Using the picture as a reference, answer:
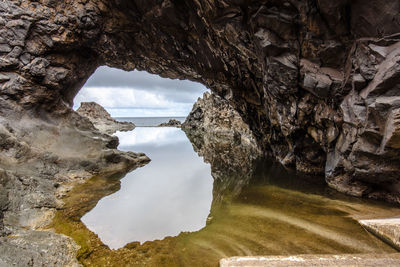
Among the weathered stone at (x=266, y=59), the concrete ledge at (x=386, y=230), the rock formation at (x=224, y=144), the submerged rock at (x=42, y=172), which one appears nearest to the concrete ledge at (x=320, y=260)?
the concrete ledge at (x=386, y=230)

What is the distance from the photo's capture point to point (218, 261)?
380cm

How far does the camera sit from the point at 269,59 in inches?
324

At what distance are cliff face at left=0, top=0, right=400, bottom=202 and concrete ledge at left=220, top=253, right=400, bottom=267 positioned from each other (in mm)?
3445

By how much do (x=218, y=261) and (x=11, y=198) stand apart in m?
6.25

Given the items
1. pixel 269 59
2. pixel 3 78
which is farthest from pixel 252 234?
pixel 3 78

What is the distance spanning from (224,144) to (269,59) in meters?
16.8

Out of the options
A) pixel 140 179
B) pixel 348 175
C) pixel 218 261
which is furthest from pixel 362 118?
pixel 140 179

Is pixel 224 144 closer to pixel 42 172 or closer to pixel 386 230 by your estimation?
pixel 42 172

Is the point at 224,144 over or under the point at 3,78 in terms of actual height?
under

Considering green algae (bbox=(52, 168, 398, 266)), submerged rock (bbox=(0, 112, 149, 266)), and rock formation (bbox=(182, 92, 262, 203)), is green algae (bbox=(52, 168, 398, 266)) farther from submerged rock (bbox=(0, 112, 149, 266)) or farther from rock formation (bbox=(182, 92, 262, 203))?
rock formation (bbox=(182, 92, 262, 203))

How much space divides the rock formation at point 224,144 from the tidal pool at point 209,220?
1.05 feet

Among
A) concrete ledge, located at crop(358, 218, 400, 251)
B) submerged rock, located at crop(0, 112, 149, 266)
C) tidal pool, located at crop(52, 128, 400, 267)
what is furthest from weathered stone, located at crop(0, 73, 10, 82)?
concrete ledge, located at crop(358, 218, 400, 251)

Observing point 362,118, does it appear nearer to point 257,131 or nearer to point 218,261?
point 218,261

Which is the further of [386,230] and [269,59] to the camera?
[269,59]
